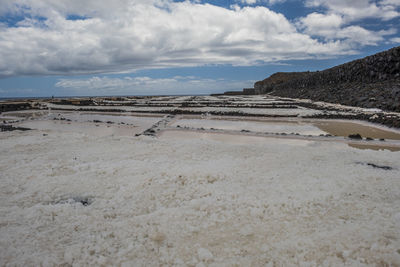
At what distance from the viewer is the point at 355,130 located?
14094 mm

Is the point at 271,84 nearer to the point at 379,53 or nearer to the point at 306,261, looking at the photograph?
the point at 379,53

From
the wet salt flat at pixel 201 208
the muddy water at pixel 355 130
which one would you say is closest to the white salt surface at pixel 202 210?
the wet salt flat at pixel 201 208

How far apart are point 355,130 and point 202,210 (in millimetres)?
13474

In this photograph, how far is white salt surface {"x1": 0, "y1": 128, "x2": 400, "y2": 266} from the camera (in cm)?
347

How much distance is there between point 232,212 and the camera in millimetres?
4637

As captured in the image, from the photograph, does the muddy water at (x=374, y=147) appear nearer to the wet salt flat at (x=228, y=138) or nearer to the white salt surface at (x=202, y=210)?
the white salt surface at (x=202, y=210)

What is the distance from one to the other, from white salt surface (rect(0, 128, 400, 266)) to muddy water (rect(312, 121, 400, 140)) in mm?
5131

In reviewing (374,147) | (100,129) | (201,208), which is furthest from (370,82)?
(201,208)

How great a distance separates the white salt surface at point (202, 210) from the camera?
3.47 meters

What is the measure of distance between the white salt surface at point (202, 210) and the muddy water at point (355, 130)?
5.13m

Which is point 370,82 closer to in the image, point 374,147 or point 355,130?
point 355,130

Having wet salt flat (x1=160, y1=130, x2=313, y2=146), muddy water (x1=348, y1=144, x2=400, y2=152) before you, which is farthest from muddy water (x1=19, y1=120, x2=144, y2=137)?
muddy water (x1=348, y1=144, x2=400, y2=152)

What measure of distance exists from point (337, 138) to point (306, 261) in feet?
33.1

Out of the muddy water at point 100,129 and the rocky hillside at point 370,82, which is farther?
the rocky hillside at point 370,82
